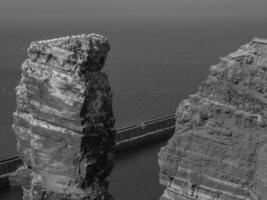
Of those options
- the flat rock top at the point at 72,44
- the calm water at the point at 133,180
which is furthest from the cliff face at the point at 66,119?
the calm water at the point at 133,180

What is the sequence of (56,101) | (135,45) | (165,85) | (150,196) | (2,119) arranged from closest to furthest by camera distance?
(56,101) → (150,196) → (2,119) → (165,85) → (135,45)

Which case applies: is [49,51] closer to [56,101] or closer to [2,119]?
[56,101]

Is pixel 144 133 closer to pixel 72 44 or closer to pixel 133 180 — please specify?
pixel 133 180

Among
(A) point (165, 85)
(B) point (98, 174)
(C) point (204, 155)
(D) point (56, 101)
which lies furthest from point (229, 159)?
(A) point (165, 85)

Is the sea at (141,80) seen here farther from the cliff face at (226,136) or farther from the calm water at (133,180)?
the cliff face at (226,136)

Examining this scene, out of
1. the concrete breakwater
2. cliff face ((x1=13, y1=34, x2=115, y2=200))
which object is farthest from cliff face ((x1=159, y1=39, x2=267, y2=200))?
the concrete breakwater

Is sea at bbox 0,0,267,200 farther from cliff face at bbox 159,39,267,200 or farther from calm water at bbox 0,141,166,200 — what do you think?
cliff face at bbox 159,39,267,200

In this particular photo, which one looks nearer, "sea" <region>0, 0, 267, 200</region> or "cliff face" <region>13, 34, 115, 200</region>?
"cliff face" <region>13, 34, 115, 200</region>
